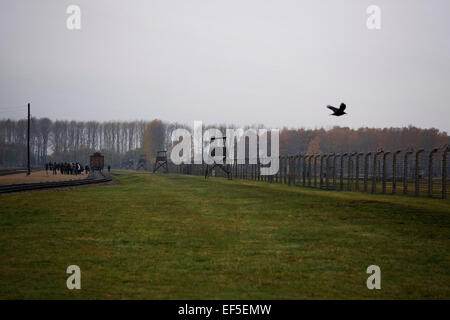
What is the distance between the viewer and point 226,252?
36.5 ft

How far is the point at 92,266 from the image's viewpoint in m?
9.82

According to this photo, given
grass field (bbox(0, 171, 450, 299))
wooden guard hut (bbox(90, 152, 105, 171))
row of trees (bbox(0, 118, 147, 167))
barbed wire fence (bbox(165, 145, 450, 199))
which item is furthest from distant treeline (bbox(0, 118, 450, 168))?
grass field (bbox(0, 171, 450, 299))

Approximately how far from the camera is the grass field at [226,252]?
8281 millimetres

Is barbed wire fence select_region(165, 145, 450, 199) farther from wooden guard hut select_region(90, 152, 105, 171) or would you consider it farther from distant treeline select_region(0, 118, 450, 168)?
distant treeline select_region(0, 118, 450, 168)

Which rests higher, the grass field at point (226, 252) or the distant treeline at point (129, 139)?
the distant treeline at point (129, 139)

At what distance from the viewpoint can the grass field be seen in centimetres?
828

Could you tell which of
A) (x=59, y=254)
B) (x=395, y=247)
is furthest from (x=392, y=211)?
(x=59, y=254)

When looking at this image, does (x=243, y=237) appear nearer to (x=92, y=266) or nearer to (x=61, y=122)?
(x=92, y=266)

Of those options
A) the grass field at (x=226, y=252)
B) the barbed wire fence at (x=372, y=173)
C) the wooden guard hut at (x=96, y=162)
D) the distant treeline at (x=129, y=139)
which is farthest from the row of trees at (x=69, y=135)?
the grass field at (x=226, y=252)

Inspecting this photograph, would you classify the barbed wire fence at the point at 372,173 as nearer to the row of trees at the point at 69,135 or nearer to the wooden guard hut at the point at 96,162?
the wooden guard hut at the point at 96,162

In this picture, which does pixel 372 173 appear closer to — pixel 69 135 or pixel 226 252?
pixel 226 252

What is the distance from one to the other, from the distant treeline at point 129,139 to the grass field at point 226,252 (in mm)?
100086

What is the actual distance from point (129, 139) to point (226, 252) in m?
176
